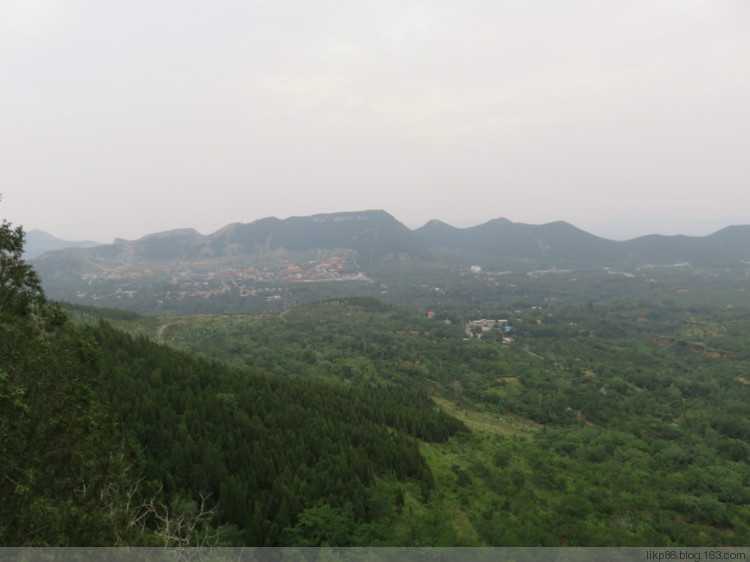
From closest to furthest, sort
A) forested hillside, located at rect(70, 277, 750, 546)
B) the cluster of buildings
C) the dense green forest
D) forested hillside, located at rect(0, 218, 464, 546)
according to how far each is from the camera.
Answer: forested hillside, located at rect(0, 218, 464, 546), the dense green forest, forested hillside, located at rect(70, 277, 750, 546), the cluster of buildings

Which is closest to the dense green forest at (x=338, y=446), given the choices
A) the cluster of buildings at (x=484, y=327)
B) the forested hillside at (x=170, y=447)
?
the forested hillside at (x=170, y=447)

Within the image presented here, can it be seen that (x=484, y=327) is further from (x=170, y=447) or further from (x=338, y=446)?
(x=170, y=447)

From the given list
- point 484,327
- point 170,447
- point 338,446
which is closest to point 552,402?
point 338,446

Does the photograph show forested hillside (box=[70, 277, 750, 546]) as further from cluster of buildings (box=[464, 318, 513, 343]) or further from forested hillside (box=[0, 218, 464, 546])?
forested hillside (box=[0, 218, 464, 546])

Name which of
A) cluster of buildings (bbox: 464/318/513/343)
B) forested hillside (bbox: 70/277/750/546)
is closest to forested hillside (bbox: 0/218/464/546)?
forested hillside (bbox: 70/277/750/546)

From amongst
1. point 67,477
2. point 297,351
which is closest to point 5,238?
point 67,477

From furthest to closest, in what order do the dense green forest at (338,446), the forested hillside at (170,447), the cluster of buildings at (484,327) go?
the cluster of buildings at (484,327) → the dense green forest at (338,446) → the forested hillside at (170,447)

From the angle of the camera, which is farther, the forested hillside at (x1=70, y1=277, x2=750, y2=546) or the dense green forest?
the forested hillside at (x1=70, y1=277, x2=750, y2=546)

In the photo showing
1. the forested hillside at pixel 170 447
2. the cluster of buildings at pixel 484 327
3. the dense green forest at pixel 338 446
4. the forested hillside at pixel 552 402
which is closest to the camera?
the forested hillside at pixel 170 447

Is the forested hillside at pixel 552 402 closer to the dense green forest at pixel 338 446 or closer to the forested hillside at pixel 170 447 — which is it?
the dense green forest at pixel 338 446
